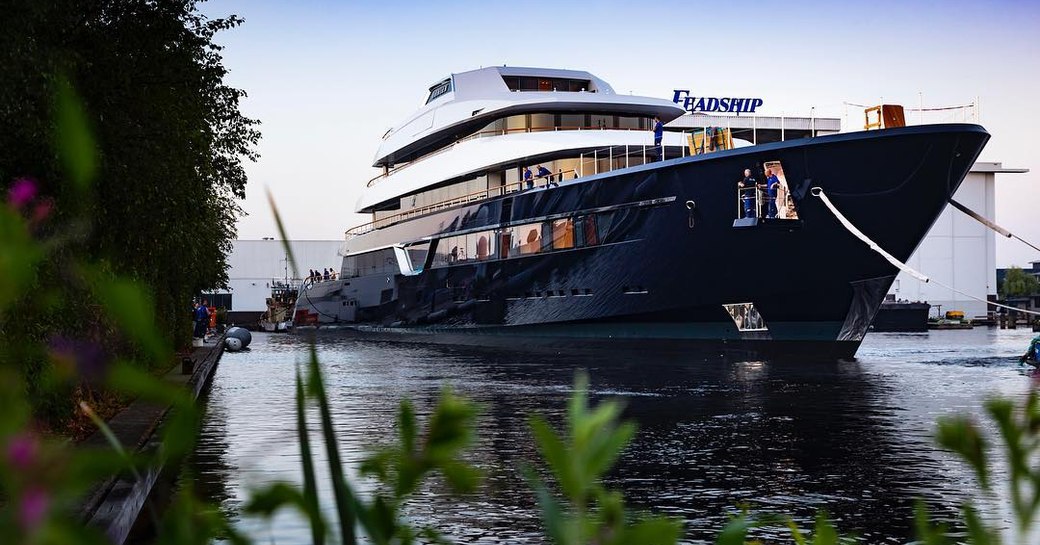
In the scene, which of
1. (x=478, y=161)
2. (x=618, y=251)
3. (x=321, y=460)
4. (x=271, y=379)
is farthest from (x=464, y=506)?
(x=478, y=161)

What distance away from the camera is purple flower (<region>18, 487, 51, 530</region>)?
34.9 inches

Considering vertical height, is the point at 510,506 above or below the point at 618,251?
below

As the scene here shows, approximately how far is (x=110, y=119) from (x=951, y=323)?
2743 inches

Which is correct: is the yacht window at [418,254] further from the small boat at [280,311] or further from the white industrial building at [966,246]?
the white industrial building at [966,246]

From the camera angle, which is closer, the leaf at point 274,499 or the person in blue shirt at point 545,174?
the leaf at point 274,499

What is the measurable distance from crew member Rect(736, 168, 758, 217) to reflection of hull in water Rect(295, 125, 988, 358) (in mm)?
321

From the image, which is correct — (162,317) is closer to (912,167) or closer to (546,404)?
(546,404)

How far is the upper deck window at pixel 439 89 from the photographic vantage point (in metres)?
46.5

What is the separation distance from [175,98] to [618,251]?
718 inches

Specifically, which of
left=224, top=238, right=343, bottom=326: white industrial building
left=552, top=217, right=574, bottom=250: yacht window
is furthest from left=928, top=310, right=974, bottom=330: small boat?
left=552, top=217, right=574, bottom=250: yacht window

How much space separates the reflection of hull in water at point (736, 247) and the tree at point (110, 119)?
9.07m

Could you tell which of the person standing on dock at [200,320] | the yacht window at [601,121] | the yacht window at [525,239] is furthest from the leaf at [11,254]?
the person standing on dock at [200,320]

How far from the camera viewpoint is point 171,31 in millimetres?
12133

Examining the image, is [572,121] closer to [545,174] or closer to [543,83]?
[543,83]
